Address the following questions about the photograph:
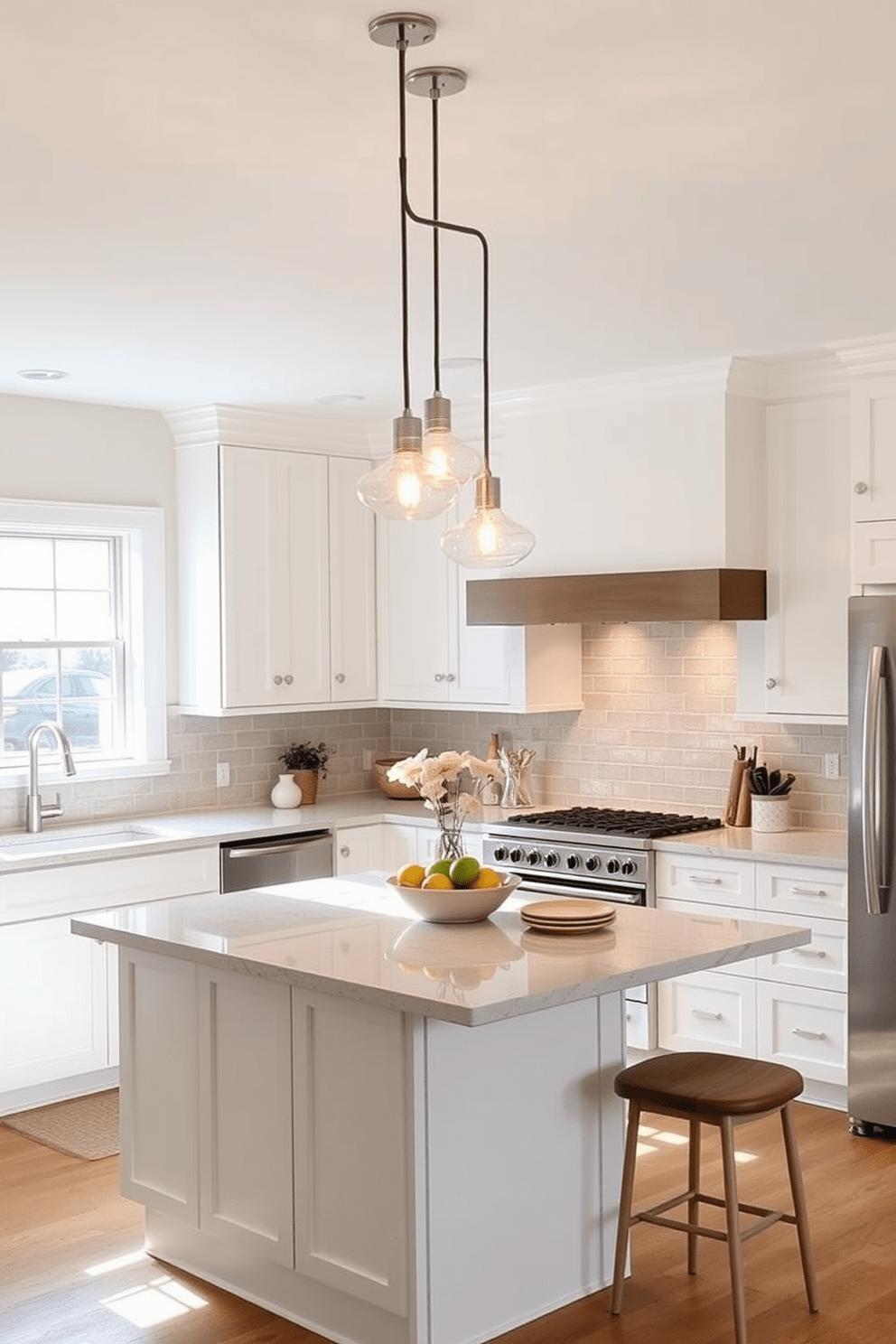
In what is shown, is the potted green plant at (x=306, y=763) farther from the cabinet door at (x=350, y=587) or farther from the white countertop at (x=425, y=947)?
the white countertop at (x=425, y=947)

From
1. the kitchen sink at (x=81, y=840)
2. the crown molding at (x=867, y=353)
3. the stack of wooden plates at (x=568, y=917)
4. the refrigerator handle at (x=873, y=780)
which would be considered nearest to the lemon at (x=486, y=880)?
the stack of wooden plates at (x=568, y=917)

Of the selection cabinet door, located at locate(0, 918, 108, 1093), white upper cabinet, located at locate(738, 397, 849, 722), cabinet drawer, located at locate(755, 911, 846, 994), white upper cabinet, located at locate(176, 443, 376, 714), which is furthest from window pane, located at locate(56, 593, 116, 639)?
cabinet drawer, located at locate(755, 911, 846, 994)

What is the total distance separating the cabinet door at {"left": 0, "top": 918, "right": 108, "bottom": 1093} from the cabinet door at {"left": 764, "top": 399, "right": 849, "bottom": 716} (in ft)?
8.96

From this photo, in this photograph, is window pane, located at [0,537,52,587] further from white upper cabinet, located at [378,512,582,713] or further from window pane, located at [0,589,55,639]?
white upper cabinet, located at [378,512,582,713]

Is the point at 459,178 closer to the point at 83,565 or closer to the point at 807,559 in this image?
the point at 807,559

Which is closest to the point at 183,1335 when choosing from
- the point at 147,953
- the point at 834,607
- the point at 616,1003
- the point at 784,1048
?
the point at 147,953

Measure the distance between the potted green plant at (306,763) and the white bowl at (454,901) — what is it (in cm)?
284

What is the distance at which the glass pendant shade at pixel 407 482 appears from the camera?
293cm

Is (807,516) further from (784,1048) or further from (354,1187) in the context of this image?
(354,1187)

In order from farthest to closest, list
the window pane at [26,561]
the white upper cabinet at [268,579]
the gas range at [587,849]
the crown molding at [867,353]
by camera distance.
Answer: the white upper cabinet at [268,579]
the window pane at [26,561]
the gas range at [587,849]
the crown molding at [867,353]

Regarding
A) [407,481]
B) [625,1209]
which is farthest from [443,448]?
[625,1209]

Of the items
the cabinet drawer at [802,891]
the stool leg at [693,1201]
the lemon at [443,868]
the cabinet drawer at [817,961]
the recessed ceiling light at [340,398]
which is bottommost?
the stool leg at [693,1201]

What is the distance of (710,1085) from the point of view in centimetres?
342

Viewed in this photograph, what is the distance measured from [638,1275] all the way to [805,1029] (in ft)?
5.04
